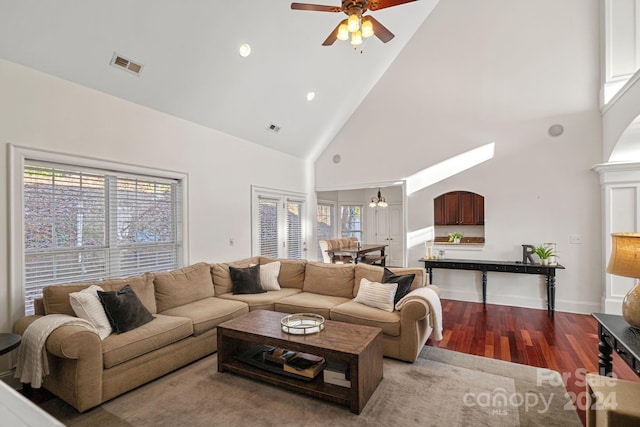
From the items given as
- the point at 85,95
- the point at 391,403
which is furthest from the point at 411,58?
the point at 391,403

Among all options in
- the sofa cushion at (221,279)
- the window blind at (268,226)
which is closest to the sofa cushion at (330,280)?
the sofa cushion at (221,279)

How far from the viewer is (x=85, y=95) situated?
3.30 m

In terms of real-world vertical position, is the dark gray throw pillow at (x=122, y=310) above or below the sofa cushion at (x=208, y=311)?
above

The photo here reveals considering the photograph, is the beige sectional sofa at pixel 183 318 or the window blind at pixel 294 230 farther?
the window blind at pixel 294 230

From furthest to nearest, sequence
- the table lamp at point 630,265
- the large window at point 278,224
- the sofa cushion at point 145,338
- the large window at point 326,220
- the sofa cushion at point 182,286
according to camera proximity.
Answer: the large window at point 326,220 < the large window at point 278,224 < the sofa cushion at point 182,286 < the sofa cushion at point 145,338 < the table lamp at point 630,265

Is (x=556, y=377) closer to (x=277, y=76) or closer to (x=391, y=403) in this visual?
(x=391, y=403)

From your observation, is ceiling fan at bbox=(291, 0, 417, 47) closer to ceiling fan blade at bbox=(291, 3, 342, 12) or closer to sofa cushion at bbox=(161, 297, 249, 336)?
ceiling fan blade at bbox=(291, 3, 342, 12)

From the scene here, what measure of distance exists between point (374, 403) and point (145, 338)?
196 centimetres

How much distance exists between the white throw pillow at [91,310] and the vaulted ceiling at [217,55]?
6.92 feet

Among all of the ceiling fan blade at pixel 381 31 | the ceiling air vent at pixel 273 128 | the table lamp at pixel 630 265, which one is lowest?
the table lamp at pixel 630 265

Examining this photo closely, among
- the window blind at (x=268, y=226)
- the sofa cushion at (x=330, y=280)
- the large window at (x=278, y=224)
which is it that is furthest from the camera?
the window blind at (x=268, y=226)

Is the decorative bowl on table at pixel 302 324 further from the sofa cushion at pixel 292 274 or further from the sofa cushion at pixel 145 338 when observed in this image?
the sofa cushion at pixel 292 274

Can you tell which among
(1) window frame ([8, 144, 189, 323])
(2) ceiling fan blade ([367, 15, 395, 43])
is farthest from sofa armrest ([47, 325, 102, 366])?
(2) ceiling fan blade ([367, 15, 395, 43])

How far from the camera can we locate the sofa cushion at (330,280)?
4176mm
